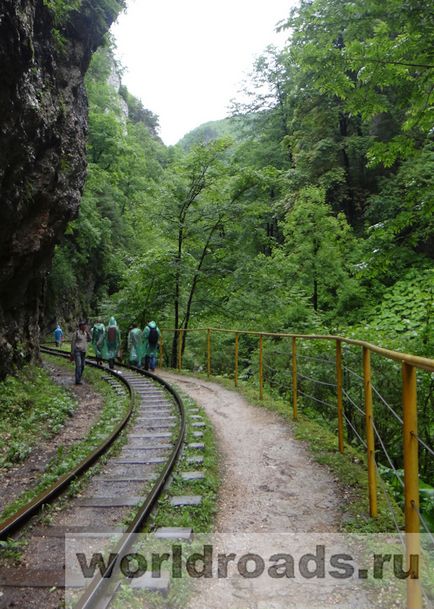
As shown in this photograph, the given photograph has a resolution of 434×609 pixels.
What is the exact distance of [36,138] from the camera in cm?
959

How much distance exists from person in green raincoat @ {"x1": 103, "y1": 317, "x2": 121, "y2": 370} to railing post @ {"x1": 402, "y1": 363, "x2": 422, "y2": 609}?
42.6ft

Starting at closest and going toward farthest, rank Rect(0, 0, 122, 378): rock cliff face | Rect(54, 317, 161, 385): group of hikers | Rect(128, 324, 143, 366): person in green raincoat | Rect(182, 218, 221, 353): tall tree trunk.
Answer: Rect(0, 0, 122, 378): rock cliff face → Rect(54, 317, 161, 385): group of hikers → Rect(128, 324, 143, 366): person in green raincoat → Rect(182, 218, 221, 353): tall tree trunk

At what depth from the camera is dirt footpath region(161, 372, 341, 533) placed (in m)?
4.23

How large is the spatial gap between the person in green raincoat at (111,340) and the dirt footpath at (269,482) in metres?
7.31

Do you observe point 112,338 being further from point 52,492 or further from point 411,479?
point 411,479

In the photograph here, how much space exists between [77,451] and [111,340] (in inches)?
333

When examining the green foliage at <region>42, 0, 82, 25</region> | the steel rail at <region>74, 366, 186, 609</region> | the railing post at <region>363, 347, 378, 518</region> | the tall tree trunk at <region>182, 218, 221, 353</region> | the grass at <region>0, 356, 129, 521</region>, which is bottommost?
the grass at <region>0, 356, 129, 521</region>

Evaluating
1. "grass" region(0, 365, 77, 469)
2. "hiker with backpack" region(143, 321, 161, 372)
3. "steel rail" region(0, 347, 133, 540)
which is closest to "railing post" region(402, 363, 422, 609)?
"steel rail" region(0, 347, 133, 540)

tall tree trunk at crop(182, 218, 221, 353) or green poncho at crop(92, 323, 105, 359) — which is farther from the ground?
tall tree trunk at crop(182, 218, 221, 353)

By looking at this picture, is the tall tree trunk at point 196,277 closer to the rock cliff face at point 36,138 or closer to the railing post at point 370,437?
the rock cliff face at point 36,138

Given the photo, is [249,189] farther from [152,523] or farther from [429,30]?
[152,523]

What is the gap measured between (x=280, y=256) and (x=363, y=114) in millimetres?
10109

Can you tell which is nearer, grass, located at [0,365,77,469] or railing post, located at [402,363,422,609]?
railing post, located at [402,363,422,609]

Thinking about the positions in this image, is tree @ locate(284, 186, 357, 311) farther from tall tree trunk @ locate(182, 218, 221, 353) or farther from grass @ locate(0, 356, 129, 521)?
grass @ locate(0, 356, 129, 521)
